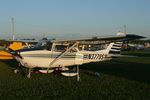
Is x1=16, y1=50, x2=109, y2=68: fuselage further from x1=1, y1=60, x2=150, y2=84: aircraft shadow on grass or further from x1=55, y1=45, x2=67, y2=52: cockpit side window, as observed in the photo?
x1=1, y1=60, x2=150, y2=84: aircraft shadow on grass

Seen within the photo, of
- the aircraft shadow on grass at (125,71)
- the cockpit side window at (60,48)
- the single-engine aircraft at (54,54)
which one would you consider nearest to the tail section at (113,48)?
the aircraft shadow on grass at (125,71)

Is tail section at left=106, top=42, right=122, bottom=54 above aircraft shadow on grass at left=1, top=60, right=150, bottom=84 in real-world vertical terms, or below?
above

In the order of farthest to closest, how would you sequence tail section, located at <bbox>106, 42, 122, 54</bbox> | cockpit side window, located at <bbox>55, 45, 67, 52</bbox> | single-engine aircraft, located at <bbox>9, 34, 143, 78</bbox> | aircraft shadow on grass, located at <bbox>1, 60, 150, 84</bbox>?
tail section, located at <bbox>106, 42, 122, 54</bbox> < cockpit side window, located at <bbox>55, 45, 67, 52</bbox> < aircraft shadow on grass, located at <bbox>1, 60, 150, 84</bbox> < single-engine aircraft, located at <bbox>9, 34, 143, 78</bbox>

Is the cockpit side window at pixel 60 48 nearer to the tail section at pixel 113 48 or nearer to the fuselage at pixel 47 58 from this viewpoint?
the fuselage at pixel 47 58

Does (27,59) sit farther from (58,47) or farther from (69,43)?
(69,43)

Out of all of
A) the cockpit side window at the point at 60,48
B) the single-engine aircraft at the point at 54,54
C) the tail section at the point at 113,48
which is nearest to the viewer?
Result: the single-engine aircraft at the point at 54,54

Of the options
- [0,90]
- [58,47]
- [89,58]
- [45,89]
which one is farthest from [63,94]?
[89,58]

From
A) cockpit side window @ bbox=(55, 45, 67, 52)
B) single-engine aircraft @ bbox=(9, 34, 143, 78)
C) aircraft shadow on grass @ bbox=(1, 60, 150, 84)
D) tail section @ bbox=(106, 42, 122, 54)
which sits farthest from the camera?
tail section @ bbox=(106, 42, 122, 54)

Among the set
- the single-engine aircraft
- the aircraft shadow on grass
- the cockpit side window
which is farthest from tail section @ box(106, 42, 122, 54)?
the cockpit side window

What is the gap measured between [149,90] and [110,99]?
1766 millimetres

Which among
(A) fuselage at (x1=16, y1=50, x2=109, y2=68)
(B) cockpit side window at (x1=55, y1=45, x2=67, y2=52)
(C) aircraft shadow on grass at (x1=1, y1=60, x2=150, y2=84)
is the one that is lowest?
(C) aircraft shadow on grass at (x1=1, y1=60, x2=150, y2=84)

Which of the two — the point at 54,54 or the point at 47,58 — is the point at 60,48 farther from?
the point at 47,58

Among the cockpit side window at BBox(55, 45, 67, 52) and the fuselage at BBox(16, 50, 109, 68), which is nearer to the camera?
the fuselage at BBox(16, 50, 109, 68)

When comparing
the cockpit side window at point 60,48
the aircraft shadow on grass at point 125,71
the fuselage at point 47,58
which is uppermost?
the cockpit side window at point 60,48
